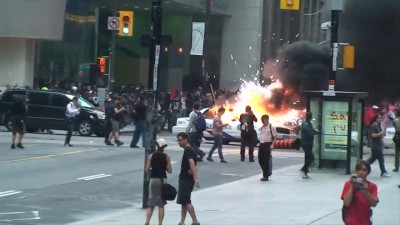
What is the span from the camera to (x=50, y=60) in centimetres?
4934

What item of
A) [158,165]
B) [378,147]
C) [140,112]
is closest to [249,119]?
[140,112]

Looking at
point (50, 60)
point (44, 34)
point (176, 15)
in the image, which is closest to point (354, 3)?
point (44, 34)

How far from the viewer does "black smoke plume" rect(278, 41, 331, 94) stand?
36.1 metres

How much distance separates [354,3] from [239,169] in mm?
8578

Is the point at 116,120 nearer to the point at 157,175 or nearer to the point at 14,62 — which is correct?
the point at 157,175

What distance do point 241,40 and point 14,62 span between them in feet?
70.4

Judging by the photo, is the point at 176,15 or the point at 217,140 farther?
the point at 176,15

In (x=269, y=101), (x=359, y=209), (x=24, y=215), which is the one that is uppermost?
(x=269, y=101)

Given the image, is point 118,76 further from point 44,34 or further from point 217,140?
point 217,140

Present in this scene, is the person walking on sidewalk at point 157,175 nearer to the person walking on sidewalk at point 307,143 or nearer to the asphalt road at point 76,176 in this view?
the asphalt road at point 76,176

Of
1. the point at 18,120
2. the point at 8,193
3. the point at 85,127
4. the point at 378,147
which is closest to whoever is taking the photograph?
the point at 8,193

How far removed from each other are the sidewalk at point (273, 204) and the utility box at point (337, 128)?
1.43 m

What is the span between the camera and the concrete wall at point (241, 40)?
62000 millimetres

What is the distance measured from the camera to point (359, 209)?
9539mm
